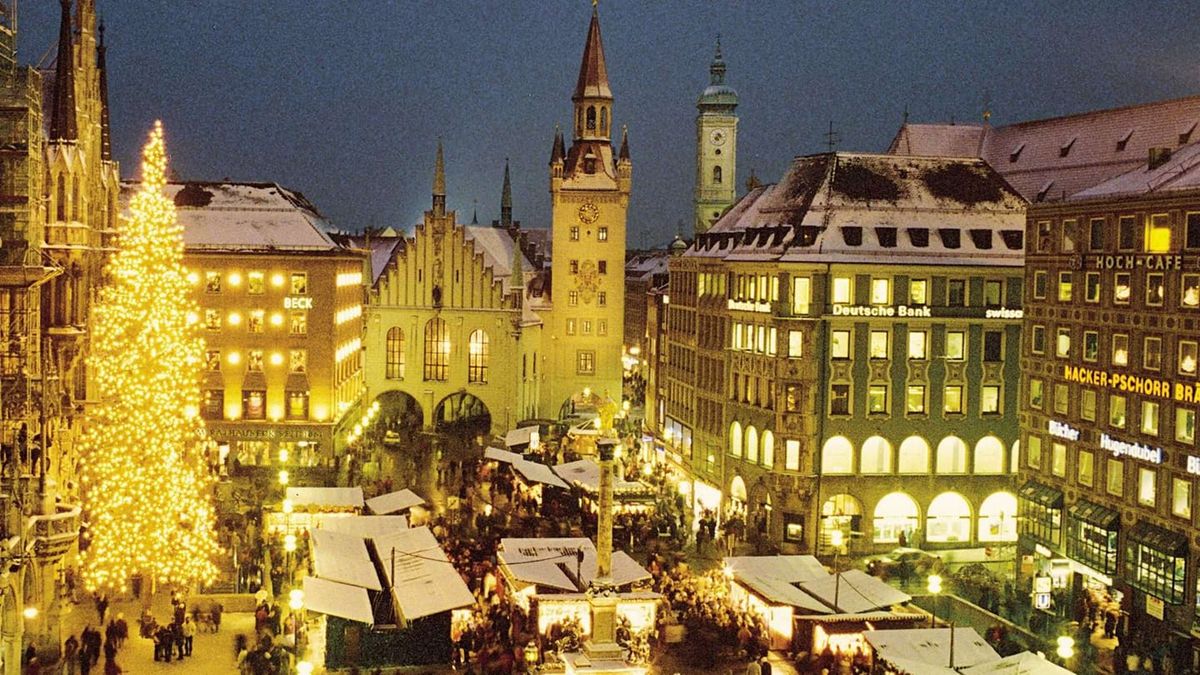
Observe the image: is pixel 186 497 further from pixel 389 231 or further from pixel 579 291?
pixel 389 231

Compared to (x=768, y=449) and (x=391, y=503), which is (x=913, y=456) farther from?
(x=391, y=503)

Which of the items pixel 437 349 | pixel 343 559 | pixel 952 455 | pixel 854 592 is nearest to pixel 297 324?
pixel 437 349

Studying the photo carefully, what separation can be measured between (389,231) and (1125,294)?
10075 centimetres

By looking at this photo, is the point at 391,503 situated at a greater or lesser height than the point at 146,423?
lesser

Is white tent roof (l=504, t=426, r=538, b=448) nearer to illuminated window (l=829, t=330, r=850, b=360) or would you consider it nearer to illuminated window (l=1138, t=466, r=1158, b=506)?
illuminated window (l=829, t=330, r=850, b=360)

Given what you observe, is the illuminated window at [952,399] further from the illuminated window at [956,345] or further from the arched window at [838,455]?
the arched window at [838,455]

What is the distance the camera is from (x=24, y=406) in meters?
34.8

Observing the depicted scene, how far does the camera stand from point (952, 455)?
5262 centimetres

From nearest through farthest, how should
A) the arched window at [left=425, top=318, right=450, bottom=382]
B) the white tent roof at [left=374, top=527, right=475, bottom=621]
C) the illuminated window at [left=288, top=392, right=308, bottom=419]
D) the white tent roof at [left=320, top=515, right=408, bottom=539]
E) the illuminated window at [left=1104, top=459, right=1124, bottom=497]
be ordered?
the white tent roof at [left=374, top=527, right=475, bottom=621] → the illuminated window at [left=1104, top=459, right=1124, bottom=497] → the white tent roof at [left=320, top=515, right=408, bottom=539] → the illuminated window at [left=288, top=392, right=308, bottom=419] → the arched window at [left=425, top=318, right=450, bottom=382]

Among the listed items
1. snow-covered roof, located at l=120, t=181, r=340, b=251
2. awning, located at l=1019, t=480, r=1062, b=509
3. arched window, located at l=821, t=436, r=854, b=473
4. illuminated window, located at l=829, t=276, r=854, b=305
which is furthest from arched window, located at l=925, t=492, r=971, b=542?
snow-covered roof, located at l=120, t=181, r=340, b=251

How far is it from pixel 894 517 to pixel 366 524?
21.0m

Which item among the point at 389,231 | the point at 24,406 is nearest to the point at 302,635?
the point at 24,406

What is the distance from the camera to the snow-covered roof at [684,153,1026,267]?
52750 mm

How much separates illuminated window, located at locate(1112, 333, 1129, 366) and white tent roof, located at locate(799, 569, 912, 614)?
1155cm
